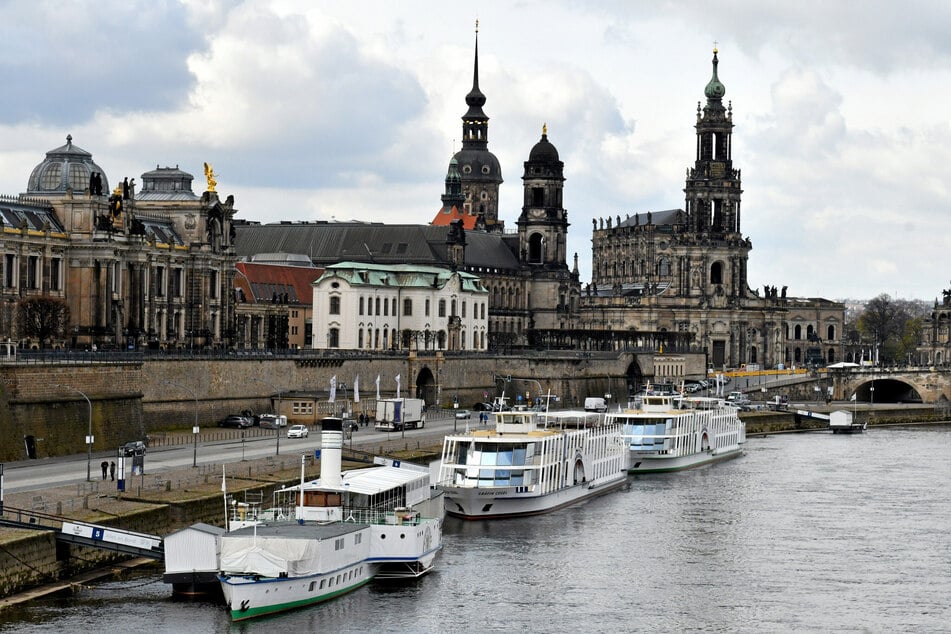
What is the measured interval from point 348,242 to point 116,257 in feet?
221

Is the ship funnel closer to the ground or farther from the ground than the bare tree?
closer to the ground

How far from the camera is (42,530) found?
2283 inches

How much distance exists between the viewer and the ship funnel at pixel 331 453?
6272 centimetres

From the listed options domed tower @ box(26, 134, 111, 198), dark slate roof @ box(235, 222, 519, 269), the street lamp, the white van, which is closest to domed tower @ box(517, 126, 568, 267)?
dark slate roof @ box(235, 222, 519, 269)

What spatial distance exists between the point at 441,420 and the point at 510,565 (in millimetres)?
56346

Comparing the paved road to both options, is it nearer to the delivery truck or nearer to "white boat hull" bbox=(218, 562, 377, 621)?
the delivery truck

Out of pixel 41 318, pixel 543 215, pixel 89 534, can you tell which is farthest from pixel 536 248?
pixel 89 534

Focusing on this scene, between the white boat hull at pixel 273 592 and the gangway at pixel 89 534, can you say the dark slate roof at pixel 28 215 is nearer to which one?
the gangway at pixel 89 534

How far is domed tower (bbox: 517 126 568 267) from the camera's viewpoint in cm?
→ 19488

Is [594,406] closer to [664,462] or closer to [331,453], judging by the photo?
[664,462]

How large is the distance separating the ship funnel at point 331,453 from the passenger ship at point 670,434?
1574 inches

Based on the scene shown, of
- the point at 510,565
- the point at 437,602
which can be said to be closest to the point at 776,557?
the point at 510,565

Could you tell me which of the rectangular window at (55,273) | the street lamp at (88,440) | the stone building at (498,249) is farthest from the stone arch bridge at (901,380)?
the street lamp at (88,440)

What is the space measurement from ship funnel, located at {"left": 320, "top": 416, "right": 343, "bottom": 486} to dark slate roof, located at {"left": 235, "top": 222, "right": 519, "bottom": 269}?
111098 millimetres
